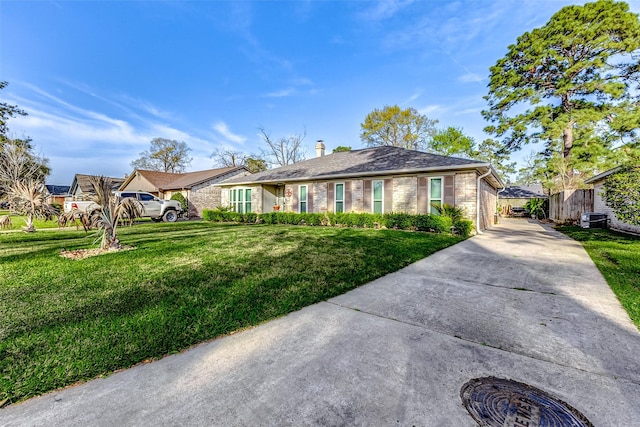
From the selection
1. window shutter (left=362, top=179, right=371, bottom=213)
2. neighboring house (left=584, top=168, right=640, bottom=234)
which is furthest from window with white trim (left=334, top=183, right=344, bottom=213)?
neighboring house (left=584, top=168, right=640, bottom=234)

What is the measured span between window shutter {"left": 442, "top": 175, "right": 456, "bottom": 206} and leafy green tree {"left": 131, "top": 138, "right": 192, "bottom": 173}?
3943 cm

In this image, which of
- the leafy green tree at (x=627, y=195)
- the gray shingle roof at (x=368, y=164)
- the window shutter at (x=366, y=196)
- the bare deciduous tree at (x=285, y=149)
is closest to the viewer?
the leafy green tree at (x=627, y=195)

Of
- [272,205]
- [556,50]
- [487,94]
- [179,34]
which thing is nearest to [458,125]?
[487,94]

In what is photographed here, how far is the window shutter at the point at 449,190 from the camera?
10.9m

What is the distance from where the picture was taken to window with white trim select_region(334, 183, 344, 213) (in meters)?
13.9

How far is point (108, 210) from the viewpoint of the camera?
6523 millimetres

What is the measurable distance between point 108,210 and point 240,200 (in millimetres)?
11460

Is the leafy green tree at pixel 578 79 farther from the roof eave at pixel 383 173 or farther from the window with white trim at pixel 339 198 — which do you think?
the window with white trim at pixel 339 198

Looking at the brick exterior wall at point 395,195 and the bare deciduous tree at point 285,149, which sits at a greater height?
the bare deciduous tree at point 285,149

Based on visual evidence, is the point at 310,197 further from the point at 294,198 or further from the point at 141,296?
the point at 141,296

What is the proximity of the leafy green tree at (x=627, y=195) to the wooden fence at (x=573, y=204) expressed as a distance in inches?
428

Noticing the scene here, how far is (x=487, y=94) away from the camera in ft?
73.5

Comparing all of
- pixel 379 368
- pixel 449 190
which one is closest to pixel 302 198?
pixel 449 190

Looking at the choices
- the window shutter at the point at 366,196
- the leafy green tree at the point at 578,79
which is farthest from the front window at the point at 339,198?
the leafy green tree at the point at 578,79
